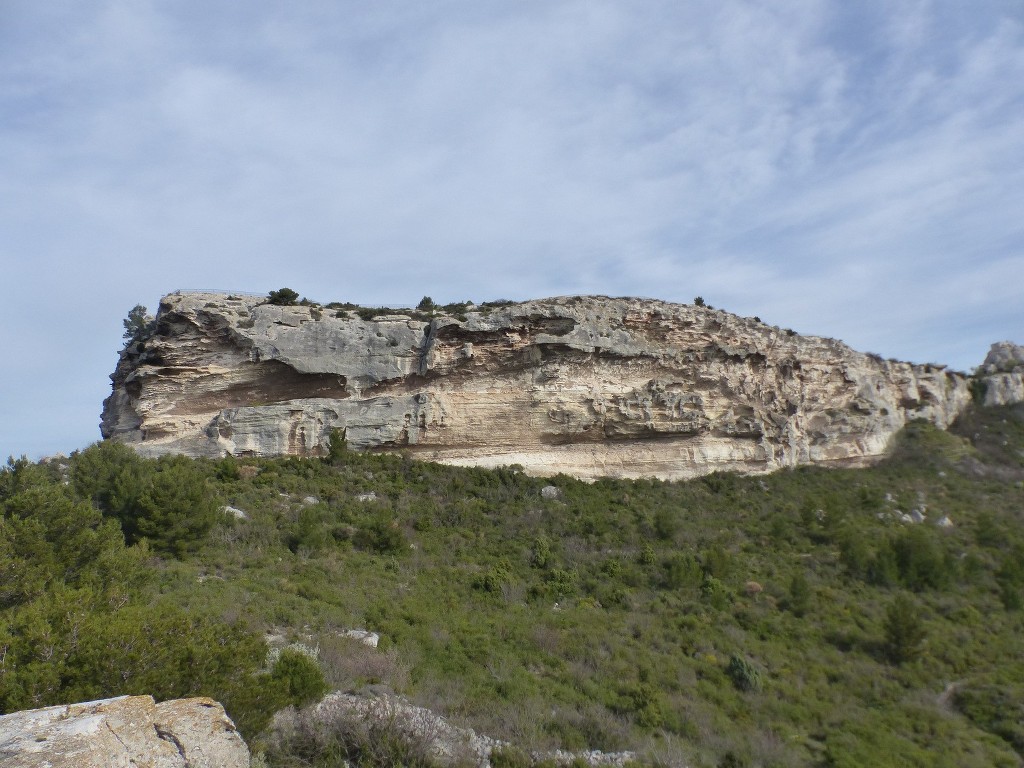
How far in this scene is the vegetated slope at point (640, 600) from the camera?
33.6 ft

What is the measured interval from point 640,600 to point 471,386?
427 inches

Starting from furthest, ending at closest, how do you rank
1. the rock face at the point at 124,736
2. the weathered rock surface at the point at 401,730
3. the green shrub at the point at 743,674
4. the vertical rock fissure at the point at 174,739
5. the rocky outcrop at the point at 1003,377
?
the rocky outcrop at the point at 1003,377 < the green shrub at the point at 743,674 < the weathered rock surface at the point at 401,730 < the vertical rock fissure at the point at 174,739 < the rock face at the point at 124,736

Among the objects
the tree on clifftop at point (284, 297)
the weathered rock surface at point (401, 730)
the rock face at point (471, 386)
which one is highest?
the tree on clifftop at point (284, 297)

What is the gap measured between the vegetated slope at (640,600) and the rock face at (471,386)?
1314mm

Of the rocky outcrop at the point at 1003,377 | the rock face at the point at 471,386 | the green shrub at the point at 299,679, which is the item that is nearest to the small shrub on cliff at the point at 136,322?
the rock face at the point at 471,386

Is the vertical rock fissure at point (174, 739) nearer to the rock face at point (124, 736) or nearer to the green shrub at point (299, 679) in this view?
the rock face at point (124, 736)

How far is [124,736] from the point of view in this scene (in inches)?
182

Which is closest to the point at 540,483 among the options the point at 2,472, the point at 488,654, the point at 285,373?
the point at 285,373

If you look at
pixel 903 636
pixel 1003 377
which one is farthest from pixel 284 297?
pixel 1003 377

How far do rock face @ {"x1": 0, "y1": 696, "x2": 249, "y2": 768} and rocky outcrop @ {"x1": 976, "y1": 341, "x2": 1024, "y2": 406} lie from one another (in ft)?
161

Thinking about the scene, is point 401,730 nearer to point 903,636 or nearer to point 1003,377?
point 903,636

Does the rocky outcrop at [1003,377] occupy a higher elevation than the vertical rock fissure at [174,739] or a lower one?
higher

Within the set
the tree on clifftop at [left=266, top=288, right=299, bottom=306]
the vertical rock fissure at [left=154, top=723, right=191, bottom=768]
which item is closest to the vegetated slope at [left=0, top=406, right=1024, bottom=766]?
the vertical rock fissure at [left=154, top=723, right=191, bottom=768]

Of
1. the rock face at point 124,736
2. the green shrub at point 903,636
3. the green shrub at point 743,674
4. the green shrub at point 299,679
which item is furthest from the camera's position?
the green shrub at point 903,636
